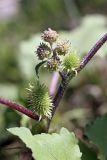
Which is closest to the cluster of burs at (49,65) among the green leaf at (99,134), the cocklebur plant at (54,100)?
the cocklebur plant at (54,100)

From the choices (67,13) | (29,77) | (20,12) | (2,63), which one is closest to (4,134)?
(29,77)

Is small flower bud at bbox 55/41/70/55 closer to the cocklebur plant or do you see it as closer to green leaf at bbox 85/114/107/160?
the cocklebur plant

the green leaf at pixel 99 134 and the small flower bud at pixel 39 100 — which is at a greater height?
the small flower bud at pixel 39 100

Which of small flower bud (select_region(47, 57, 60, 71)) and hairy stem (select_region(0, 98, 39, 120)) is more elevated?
small flower bud (select_region(47, 57, 60, 71))

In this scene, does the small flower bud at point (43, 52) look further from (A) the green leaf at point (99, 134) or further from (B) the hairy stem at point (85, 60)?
(A) the green leaf at point (99, 134)

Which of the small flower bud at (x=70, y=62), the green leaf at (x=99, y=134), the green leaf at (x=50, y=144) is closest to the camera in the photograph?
the green leaf at (x=50, y=144)

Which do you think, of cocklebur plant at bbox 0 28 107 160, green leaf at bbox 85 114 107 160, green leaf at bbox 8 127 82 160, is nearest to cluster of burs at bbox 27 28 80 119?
cocklebur plant at bbox 0 28 107 160
